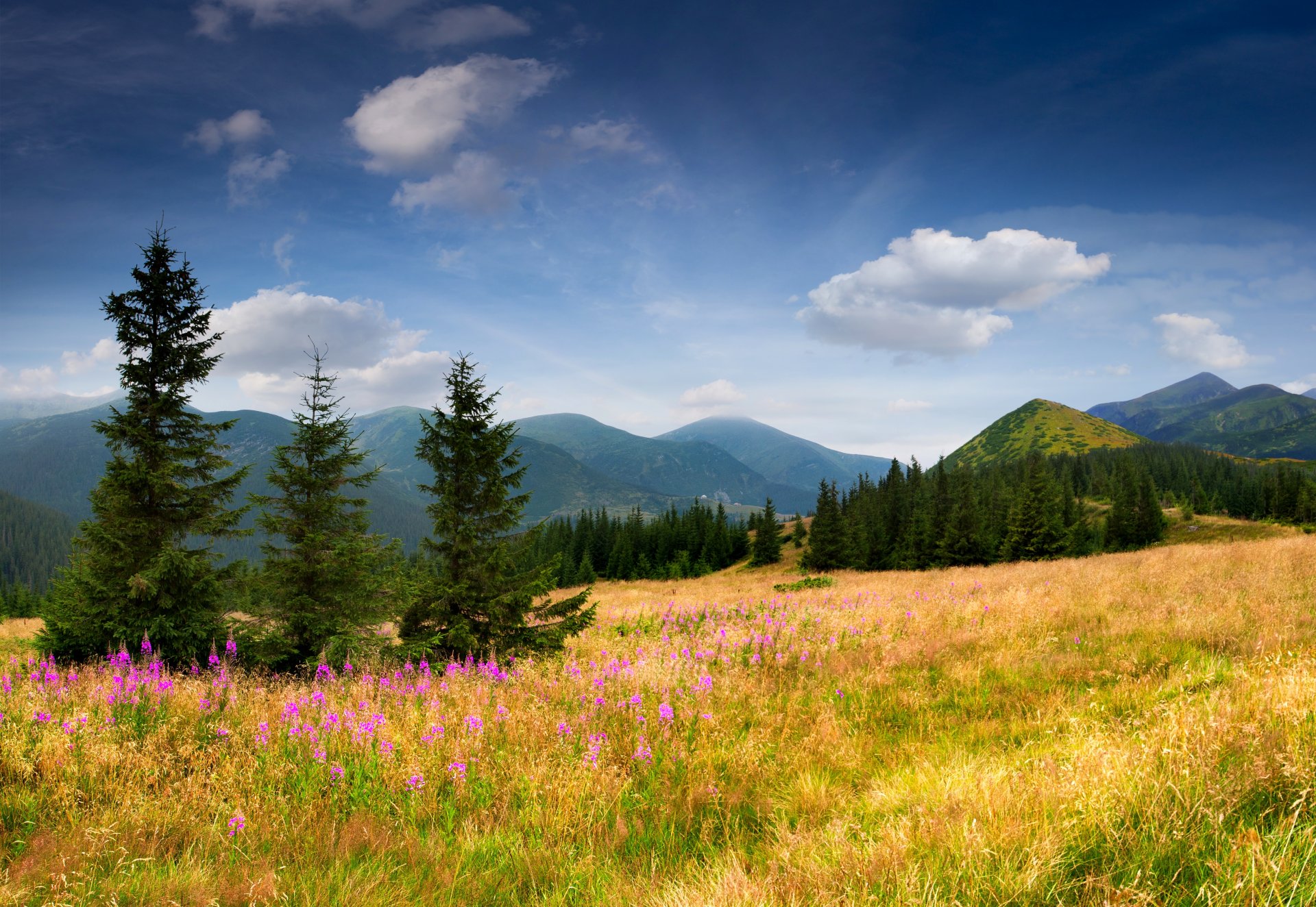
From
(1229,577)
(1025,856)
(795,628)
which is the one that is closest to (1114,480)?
(1229,577)

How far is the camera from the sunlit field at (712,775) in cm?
260

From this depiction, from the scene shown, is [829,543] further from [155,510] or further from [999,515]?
[155,510]

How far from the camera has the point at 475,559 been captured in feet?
30.6

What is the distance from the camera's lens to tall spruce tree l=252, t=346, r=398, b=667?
33.9ft

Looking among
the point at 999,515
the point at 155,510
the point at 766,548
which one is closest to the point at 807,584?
the point at 155,510

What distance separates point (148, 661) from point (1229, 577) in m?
18.3

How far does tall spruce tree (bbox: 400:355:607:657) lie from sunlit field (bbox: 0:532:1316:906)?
1.47 metres

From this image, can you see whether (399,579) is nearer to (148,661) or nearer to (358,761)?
(148,661)

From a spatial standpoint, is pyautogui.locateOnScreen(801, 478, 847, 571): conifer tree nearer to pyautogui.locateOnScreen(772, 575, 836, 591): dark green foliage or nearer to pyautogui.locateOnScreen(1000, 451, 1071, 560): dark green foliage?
pyautogui.locateOnScreen(1000, 451, 1071, 560): dark green foliage

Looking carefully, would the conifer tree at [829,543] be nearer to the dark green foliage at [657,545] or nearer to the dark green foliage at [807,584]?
the dark green foliage at [657,545]

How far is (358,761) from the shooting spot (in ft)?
14.9

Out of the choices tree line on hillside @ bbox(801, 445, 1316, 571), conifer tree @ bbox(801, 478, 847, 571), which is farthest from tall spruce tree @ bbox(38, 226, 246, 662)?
conifer tree @ bbox(801, 478, 847, 571)

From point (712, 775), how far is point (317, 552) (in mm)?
9796

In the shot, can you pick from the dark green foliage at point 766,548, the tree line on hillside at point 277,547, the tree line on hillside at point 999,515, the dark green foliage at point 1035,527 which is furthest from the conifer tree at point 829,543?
the tree line on hillside at point 277,547
